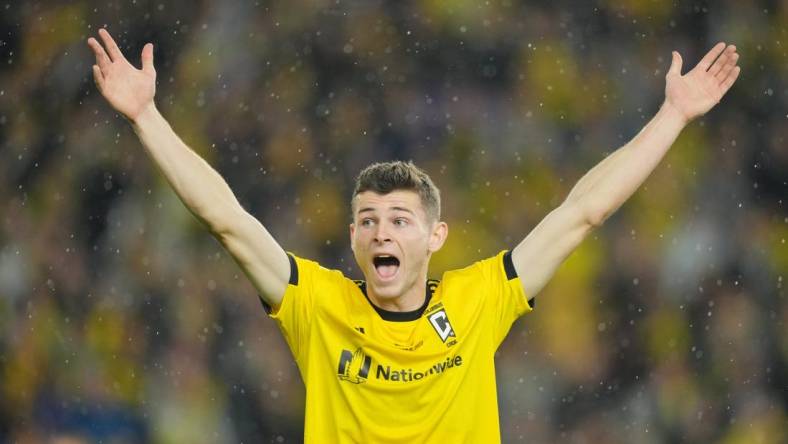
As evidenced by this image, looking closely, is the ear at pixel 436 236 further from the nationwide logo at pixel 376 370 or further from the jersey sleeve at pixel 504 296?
the nationwide logo at pixel 376 370

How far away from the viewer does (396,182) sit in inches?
→ 68.6

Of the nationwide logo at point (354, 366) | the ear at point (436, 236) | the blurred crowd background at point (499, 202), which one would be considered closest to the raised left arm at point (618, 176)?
the ear at point (436, 236)

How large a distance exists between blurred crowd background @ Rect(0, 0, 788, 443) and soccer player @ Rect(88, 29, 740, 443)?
0.99 m

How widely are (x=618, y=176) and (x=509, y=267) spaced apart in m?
0.21

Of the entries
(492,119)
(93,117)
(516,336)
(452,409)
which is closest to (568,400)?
(516,336)

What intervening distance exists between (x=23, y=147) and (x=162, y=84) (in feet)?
1.37

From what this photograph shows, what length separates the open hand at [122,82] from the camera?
1568mm

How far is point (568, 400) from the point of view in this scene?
108 inches

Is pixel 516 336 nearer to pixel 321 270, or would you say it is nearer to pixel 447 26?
→ pixel 447 26

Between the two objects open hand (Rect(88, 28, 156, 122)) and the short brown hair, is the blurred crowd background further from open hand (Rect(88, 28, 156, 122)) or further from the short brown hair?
open hand (Rect(88, 28, 156, 122))

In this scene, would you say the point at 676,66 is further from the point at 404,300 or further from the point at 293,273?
the point at 293,273

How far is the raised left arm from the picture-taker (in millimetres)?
1730

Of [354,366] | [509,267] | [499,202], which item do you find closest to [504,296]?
[509,267]

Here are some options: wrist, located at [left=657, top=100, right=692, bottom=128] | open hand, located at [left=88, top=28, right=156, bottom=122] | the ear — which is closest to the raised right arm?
open hand, located at [left=88, top=28, right=156, bottom=122]
